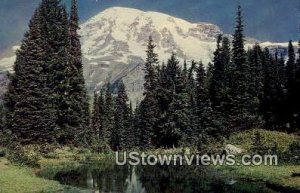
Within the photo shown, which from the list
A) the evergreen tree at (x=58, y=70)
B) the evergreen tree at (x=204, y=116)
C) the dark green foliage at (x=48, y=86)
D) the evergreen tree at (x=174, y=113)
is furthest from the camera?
the evergreen tree at (x=174, y=113)

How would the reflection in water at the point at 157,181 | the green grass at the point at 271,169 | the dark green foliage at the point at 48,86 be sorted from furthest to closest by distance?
the dark green foliage at the point at 48,86 < the reflection in water at the point at 157,181 < the green grass at the point at 271,169

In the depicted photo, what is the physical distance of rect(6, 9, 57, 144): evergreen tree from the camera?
6619cm

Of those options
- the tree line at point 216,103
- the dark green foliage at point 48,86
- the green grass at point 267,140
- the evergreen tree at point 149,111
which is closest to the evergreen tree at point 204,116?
the tree line at point 216,103

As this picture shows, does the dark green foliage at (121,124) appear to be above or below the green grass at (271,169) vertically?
above

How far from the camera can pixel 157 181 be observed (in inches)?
1816

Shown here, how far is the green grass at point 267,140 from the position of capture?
196 ft

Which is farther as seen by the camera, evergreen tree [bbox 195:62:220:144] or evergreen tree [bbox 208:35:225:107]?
evergreen tree [bbox 208:35:225:107]

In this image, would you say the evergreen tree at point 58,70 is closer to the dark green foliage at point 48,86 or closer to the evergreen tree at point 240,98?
the dark green foliage at point 48,86

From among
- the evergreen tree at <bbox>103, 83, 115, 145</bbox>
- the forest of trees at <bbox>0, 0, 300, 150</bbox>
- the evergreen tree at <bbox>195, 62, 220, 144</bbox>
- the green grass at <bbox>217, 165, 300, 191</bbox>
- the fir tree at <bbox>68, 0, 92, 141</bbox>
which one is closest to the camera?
the green grass at <bbox>217, 165, 300, 191</bbox>

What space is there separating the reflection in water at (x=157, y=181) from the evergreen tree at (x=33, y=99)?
11.3 metres

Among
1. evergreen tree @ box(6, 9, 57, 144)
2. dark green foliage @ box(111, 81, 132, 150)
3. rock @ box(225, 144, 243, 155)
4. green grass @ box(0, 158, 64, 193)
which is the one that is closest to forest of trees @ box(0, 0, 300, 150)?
evergreen tree @ box(6, 9, 57, 144)

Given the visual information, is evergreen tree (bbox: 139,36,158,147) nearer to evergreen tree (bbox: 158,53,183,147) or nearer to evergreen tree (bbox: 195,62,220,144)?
evergreen tree (bbox: 158,53,183,147)

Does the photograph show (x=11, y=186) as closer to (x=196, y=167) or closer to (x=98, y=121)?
(x=196, y=167)

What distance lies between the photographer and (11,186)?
33344mm
